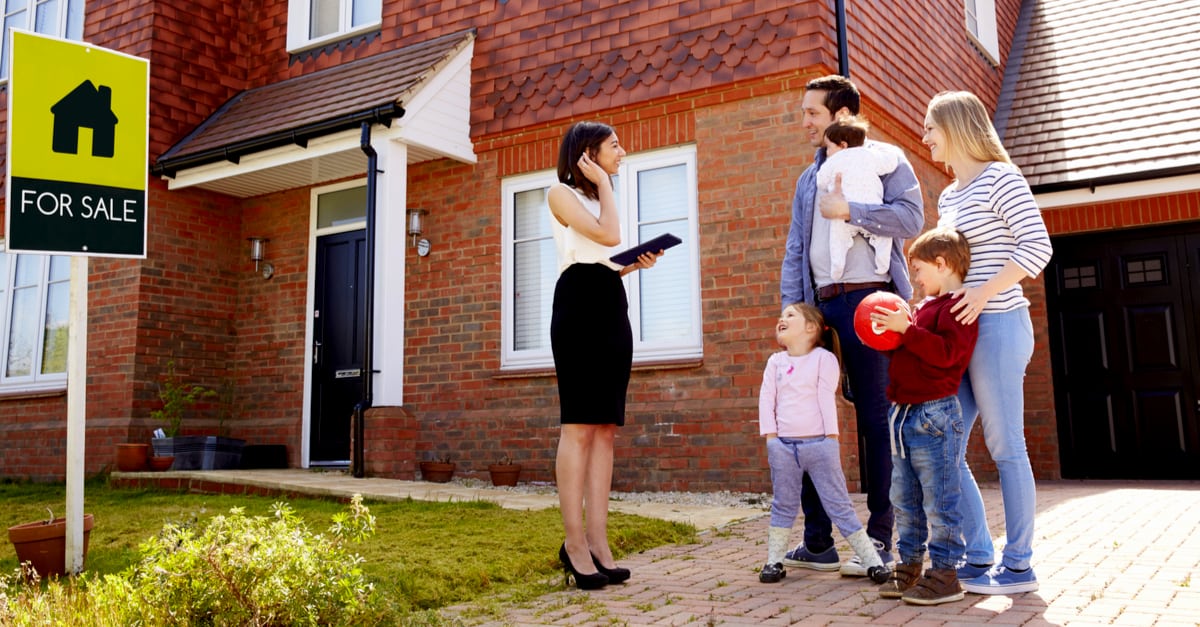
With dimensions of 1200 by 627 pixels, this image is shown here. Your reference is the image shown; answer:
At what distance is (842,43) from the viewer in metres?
7.39

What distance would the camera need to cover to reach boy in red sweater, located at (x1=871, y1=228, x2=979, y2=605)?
3.20 meters

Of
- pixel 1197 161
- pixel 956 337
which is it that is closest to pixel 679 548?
pixel 956 337

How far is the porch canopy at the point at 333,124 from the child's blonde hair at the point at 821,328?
16.1ft

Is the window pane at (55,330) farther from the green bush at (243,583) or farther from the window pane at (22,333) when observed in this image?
the green bush at (243,583)

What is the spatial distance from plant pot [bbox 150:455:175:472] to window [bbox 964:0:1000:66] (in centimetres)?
903

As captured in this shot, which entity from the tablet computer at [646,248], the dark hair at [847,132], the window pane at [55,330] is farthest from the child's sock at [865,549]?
the window pane at [55,330]

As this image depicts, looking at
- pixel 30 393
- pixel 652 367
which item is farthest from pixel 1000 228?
pixel 30 393

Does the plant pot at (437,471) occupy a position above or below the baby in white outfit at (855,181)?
below

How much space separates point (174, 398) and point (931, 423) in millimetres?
7464

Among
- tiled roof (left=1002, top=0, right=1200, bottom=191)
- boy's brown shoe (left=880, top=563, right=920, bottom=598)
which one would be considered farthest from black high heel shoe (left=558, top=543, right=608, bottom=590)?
tiled roof (left=1002, top=0, right=1200, bottom=191)

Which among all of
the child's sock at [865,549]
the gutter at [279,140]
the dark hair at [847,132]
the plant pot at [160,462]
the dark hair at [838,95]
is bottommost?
the child's sock at [865,549]

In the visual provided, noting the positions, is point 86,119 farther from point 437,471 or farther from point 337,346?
point 337,346

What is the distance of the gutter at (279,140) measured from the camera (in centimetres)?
786

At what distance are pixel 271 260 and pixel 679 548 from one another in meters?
6.55
